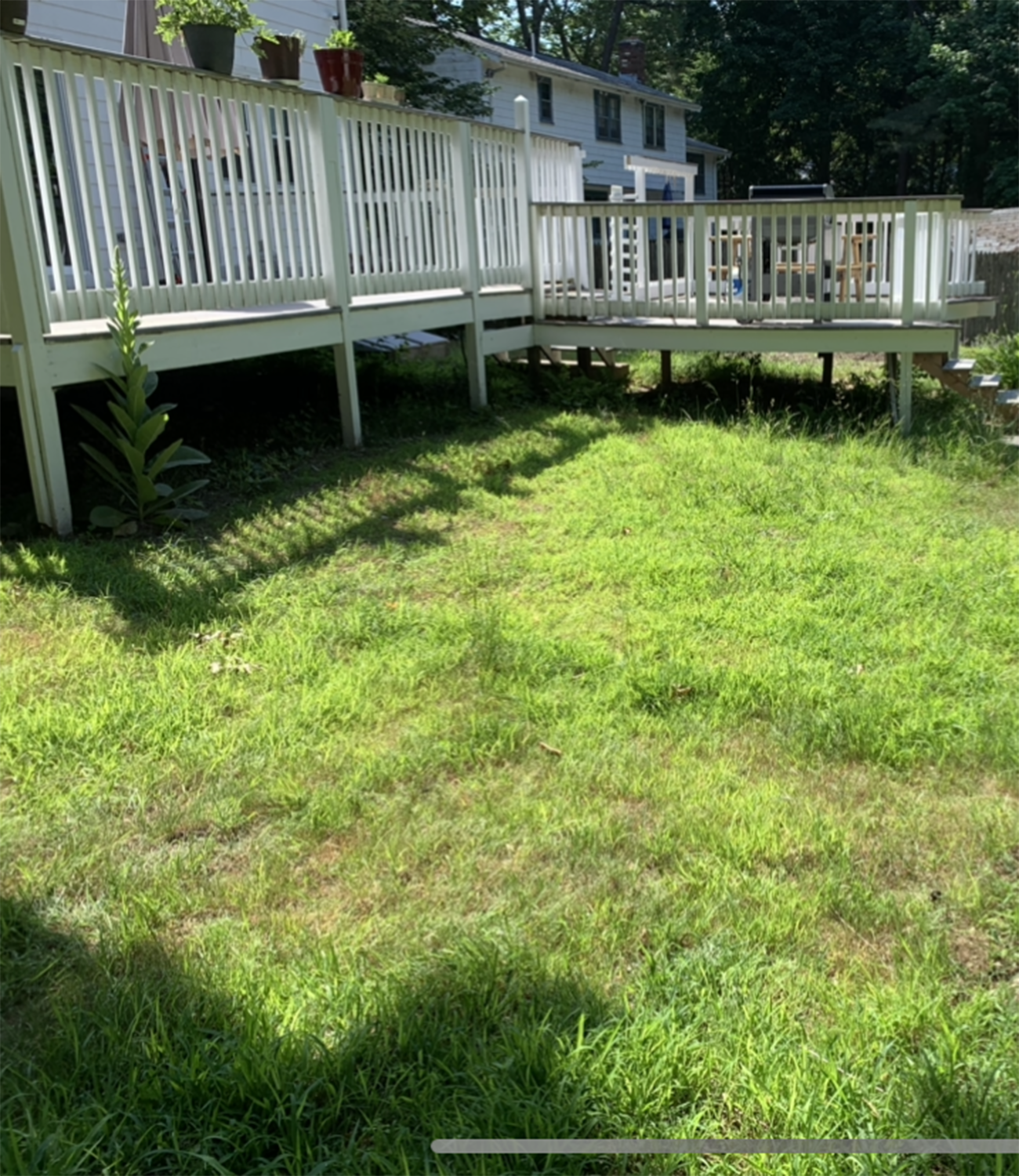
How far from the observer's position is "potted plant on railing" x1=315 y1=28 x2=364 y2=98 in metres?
7.23

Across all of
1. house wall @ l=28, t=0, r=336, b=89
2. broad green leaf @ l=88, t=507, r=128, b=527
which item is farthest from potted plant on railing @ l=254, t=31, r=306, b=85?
broad green leaf @ l=88, t=507, r=128, b=527

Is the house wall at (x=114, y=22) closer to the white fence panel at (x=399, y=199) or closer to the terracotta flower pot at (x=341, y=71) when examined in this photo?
the terracotta flower pot at (x=341, y=71)

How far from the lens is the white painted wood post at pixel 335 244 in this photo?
6.59 meters

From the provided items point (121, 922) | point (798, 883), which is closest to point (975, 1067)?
point (798, 883)

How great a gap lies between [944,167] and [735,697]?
37783 mm

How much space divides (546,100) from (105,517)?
2356cm

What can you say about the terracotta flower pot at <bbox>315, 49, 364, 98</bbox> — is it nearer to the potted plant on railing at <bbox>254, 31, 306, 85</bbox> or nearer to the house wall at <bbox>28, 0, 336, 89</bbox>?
the potted plant on railing at <bbox>254, 31, 306, 85</bbox>

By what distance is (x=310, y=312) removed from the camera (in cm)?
650

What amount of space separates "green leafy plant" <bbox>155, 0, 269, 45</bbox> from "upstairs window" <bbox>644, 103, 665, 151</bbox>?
25.9 m

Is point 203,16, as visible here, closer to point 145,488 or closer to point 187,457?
point 187,457

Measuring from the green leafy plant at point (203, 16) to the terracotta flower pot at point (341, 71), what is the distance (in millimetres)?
701

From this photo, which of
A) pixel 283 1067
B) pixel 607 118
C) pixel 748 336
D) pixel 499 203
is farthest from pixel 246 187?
pixel 607 118

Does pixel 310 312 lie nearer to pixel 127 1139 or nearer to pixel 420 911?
pixel 420 911

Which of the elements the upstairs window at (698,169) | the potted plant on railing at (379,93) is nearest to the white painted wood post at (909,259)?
the potted plant on railing at (379,93)
